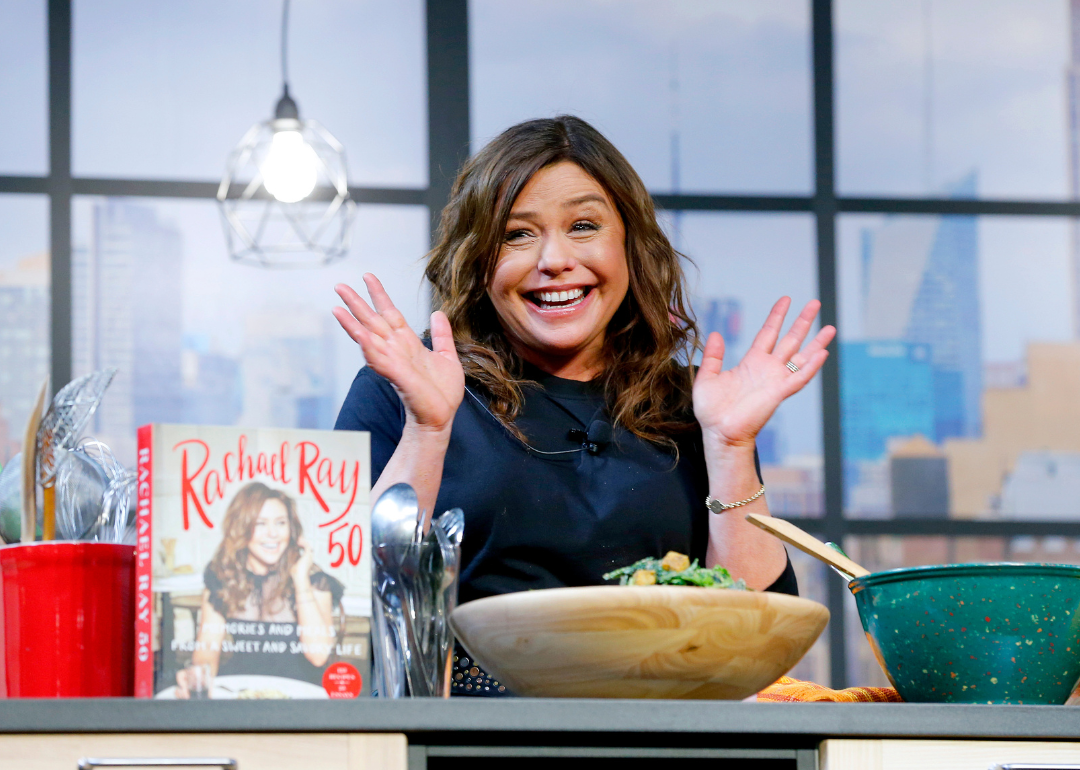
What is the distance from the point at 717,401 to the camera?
128 cm

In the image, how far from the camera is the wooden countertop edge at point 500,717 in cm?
74

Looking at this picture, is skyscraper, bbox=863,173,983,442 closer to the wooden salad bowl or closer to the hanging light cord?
the hanging light cord

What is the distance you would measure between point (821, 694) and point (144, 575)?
2.43ft

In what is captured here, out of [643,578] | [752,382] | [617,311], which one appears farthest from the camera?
[617,311]

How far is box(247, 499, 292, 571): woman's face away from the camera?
0.82 meters

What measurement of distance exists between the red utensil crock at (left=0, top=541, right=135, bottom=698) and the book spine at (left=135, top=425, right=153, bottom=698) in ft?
0.10

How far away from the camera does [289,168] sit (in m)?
3.66

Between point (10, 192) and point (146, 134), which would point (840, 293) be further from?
point (10, 192)

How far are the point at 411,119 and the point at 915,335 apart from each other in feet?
6.64

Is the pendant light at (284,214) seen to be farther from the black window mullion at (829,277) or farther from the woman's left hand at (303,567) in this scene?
the woman's left hand at (303,567)

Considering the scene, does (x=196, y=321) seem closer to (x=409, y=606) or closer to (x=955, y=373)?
(x=955, y=373)

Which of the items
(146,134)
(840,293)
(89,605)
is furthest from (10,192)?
(89,605)

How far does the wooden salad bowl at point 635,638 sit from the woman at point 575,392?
37cm

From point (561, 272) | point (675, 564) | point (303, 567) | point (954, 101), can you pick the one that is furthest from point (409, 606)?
point (954, 101)
